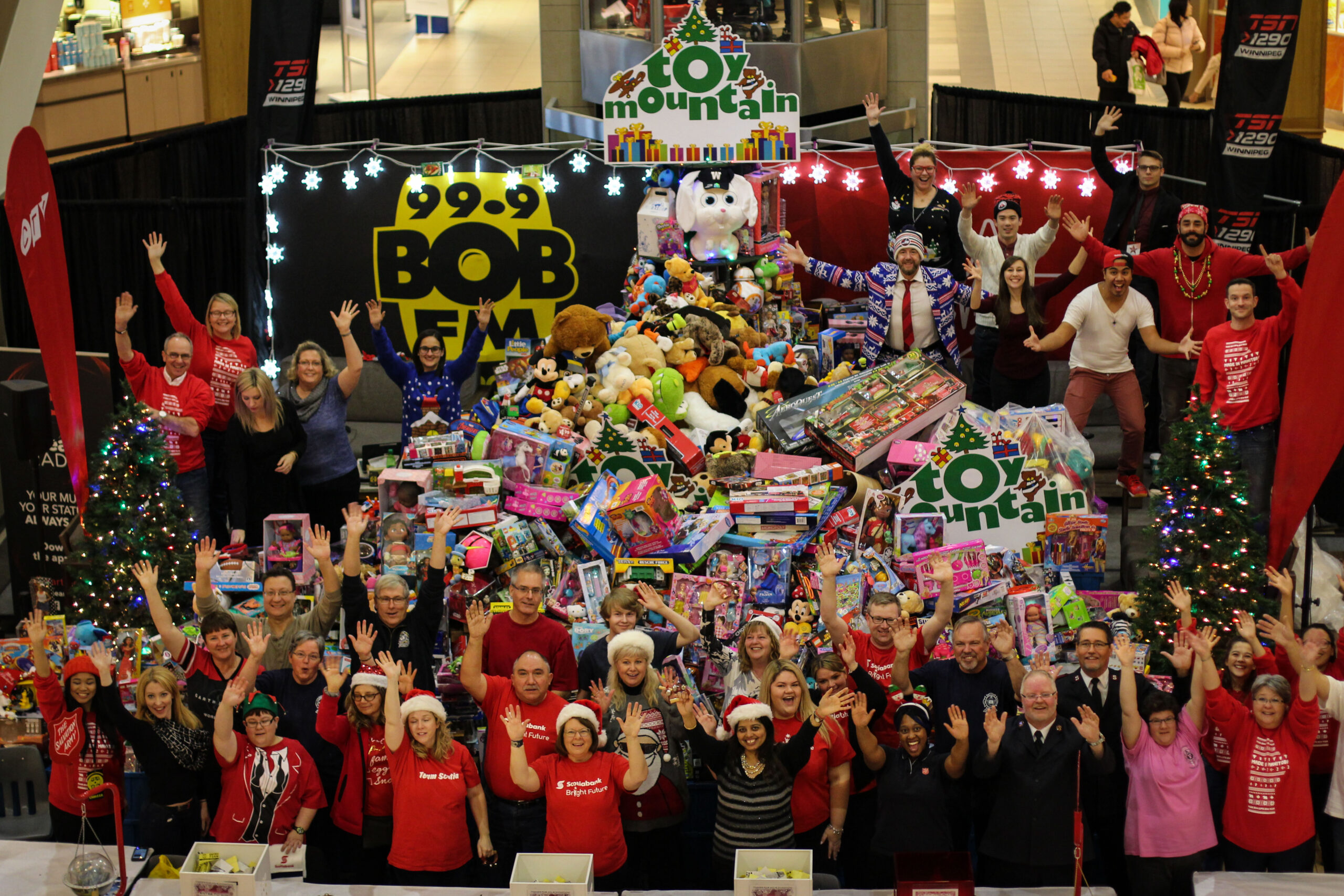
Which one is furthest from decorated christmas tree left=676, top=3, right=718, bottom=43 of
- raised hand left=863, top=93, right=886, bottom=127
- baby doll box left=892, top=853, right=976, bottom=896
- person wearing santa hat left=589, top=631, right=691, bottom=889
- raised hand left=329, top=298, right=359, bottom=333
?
baby doll box left=892, top=853, right=976, bottom=896

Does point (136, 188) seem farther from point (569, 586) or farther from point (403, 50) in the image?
point (403, 50)

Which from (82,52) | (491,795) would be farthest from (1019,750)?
(82,52)

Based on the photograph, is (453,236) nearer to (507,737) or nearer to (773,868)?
(507,737)

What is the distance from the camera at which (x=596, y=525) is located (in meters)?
7.73

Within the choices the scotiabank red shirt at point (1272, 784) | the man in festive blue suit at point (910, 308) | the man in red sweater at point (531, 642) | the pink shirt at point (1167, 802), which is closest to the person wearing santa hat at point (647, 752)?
the man in red sweater at point (531, 642)

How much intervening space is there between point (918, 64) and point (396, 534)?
697 centimetres

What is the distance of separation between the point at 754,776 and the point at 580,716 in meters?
0.68

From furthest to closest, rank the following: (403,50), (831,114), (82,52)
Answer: (403,50) < (82,52) < (831,114)

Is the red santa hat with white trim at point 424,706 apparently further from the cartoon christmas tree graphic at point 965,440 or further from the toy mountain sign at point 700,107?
the toy mountain sign at point 700,107

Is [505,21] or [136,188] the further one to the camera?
[505,21]

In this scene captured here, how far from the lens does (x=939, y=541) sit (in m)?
7.94

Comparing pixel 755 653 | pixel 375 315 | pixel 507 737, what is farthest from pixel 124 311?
pixel 755 653

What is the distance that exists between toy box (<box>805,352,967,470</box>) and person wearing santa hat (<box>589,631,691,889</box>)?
269 centimetres

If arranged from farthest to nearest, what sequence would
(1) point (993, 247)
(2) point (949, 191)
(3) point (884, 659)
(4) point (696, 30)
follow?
(2) point (949, 191) → (1) point (993, 247) → (4) point (696, 30) → (3) point (884, 659)
